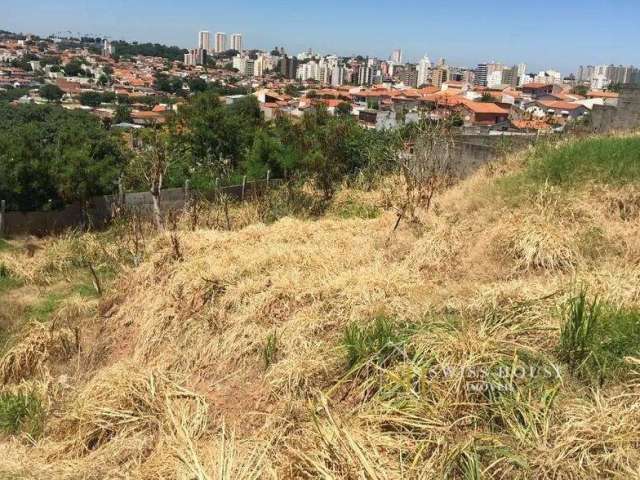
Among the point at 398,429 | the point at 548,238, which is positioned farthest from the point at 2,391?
the point at 548,238

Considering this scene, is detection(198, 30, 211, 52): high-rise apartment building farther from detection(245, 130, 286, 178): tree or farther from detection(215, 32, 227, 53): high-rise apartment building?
detection(245, 130, 286, 178): tree

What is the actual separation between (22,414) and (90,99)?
7090 centimetres

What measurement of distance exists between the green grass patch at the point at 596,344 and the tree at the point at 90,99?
230 ft

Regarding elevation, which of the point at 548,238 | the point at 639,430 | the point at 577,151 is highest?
the point at 577,151

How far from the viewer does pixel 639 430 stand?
7.46 feet

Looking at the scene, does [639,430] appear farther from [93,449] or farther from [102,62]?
[102,62]

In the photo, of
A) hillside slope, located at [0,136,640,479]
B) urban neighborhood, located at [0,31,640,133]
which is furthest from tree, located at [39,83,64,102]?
hillside slope, located at [0,136,640,479]

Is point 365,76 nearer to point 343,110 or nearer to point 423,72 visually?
point 423,72

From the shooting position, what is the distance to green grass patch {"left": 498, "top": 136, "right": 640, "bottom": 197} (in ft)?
18.3

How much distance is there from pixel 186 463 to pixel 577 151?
17.7 ft

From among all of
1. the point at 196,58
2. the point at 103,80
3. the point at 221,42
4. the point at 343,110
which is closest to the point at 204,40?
the point at 221,42

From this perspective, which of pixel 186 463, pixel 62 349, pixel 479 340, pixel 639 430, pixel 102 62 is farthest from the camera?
pixel 102 62

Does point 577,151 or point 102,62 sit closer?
point 577,151

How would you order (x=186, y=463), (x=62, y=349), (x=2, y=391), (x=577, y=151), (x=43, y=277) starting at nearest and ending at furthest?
(x=186, y=463) → (x=2, y=391) → (x=62, y=349) → (x=577, y=151) → (x=43, y=277)
